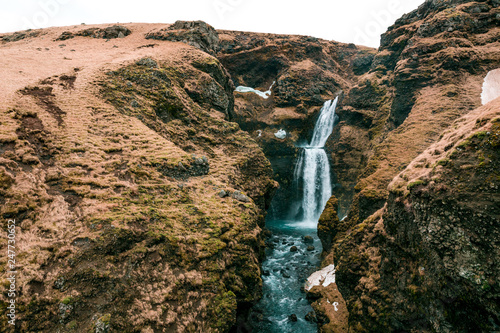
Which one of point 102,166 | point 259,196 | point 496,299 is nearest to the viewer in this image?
point 496,299

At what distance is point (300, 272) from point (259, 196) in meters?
11.4

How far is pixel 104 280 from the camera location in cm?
852

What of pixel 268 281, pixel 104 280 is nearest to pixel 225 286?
pixel 104 280

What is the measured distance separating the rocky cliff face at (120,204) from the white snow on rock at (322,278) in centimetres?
820

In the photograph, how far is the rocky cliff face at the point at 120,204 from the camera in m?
8.14

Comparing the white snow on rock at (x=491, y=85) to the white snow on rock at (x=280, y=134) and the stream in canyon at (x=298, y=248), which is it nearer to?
the stream in canyon at (x=298, y=248)

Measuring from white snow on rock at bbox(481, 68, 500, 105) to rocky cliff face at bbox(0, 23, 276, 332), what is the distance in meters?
22.7

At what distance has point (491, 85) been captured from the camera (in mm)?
22453

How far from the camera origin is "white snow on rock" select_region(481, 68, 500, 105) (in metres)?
21.5

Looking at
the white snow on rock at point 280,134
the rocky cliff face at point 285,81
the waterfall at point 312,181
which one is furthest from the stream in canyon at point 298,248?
the white snow on rock at point 280,134

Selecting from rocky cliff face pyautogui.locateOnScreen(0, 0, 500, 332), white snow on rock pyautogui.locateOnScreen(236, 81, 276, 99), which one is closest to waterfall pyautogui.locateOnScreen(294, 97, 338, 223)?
rocky cliff face pyautogui.locateOnScreen(0, 0, 500, 332)

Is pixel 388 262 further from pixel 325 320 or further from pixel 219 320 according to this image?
pixel 219 320

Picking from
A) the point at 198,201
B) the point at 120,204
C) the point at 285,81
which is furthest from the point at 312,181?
the point at 120,204

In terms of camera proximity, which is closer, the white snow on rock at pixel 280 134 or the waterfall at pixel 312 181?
the waterfall at pixel 312 181
